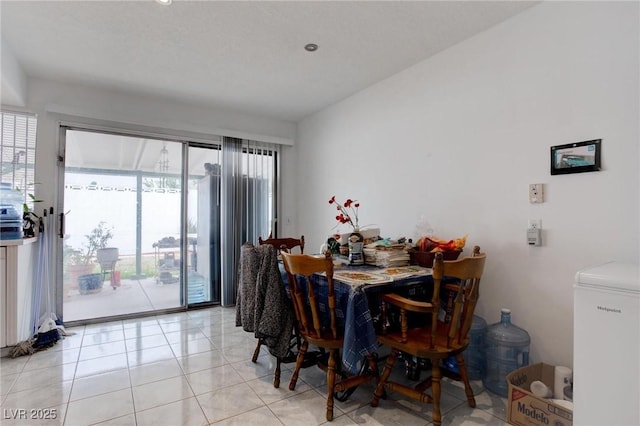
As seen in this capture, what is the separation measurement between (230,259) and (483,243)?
3.02m

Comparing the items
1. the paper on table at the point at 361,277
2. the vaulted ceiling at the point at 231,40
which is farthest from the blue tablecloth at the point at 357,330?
the vaulted ceiling at the point at 231,40

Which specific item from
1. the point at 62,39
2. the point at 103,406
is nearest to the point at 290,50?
the point at 62,39

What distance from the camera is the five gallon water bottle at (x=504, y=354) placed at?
2.12m

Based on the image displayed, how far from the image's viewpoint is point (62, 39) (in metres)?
2.52

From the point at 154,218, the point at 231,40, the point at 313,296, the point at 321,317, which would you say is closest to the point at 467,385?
the point at 321,317

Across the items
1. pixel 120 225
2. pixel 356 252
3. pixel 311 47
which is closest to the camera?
pixel 356 252

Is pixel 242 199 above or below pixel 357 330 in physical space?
above

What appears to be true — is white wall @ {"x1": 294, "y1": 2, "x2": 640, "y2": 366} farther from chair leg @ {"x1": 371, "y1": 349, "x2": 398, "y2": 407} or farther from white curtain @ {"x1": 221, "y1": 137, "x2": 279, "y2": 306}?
white curtain @ {"x1": 221, "y1": 137, "x2": 279, "y2": 306}

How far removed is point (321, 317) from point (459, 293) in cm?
85

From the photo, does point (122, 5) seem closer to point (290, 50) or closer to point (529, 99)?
point (290, 50)

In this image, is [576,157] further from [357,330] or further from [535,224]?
[357,330]

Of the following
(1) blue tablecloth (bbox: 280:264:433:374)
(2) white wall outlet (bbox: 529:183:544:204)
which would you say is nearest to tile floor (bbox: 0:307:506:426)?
(1) blue tablecloth (bbox: 280:264:433:374)

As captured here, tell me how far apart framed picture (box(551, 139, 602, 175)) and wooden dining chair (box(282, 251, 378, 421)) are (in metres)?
1.52

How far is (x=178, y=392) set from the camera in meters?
2.15
